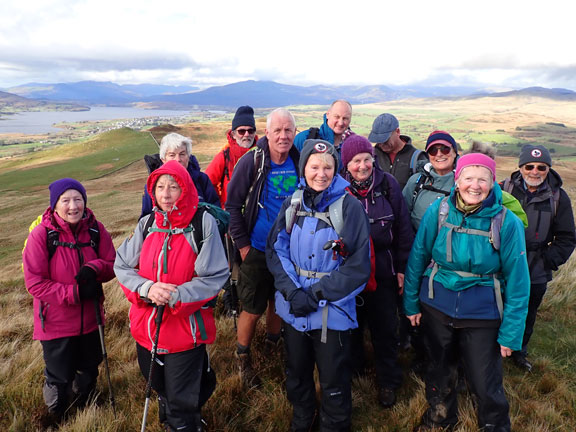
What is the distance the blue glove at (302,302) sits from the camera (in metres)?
3.17

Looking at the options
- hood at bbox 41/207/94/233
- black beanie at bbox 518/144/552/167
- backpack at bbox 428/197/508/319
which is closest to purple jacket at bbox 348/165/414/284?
backpack at bbox 428/197/508/319

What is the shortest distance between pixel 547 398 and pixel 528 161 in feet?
9.76

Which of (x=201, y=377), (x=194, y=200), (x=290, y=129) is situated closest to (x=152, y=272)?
(x=194, y=200)

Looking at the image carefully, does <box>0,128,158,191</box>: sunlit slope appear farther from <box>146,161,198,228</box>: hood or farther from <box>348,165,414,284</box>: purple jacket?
<box>348,165,414,284</box>: purple jacket

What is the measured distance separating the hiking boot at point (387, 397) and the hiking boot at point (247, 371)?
1.48 m

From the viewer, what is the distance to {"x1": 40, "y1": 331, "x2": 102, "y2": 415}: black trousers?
363 centimetres

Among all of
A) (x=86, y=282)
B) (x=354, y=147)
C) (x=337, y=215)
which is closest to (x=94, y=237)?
(x=86, y=282)

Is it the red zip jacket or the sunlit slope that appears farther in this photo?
the sunlit slope

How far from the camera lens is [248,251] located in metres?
4.36

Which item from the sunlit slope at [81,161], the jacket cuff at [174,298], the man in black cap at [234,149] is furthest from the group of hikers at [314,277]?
the sunlit slope at [81,161]

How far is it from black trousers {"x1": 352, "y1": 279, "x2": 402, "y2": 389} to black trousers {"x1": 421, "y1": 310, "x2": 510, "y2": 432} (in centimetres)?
47

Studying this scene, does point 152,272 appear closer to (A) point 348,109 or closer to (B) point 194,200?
(B) point 194,200

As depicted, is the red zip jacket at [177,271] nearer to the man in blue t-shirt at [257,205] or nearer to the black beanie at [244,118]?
the man in blue t-shirt at [257,205]

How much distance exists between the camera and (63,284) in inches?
141
